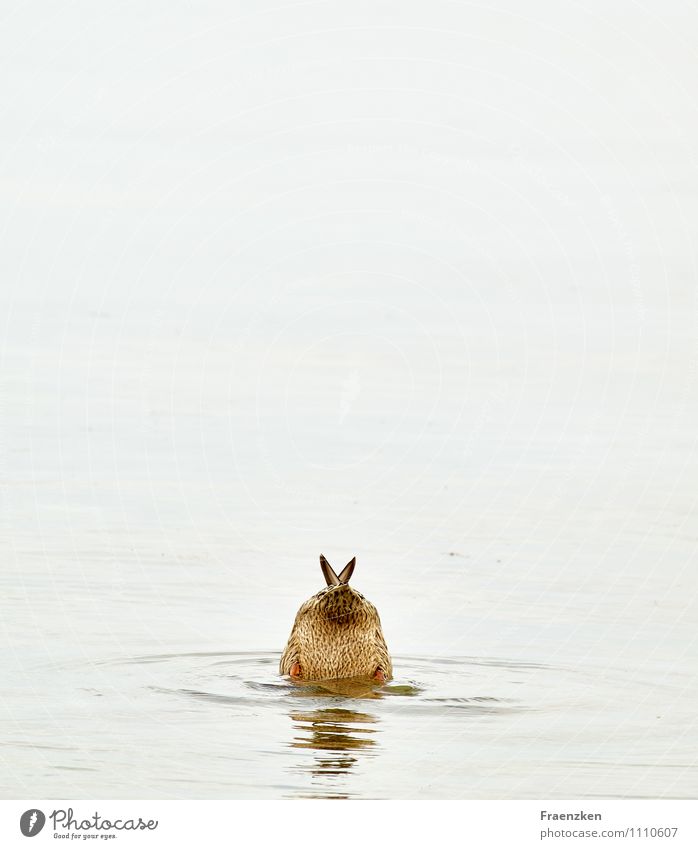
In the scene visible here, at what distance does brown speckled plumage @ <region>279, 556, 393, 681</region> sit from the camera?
14.0m

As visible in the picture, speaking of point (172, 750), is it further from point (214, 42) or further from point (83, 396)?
point (214, 42)

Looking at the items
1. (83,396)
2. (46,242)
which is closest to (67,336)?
(83,396)

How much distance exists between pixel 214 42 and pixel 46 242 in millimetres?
8934

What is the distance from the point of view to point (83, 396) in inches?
934
